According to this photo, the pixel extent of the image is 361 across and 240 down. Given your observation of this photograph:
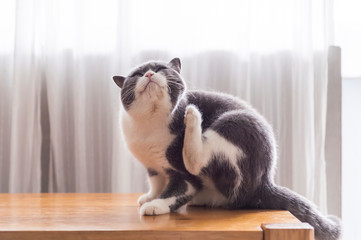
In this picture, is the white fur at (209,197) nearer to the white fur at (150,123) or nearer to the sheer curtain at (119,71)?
the white fur at (150,123)

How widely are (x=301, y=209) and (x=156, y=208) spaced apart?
29 cm

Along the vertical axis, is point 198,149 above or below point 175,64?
→ below

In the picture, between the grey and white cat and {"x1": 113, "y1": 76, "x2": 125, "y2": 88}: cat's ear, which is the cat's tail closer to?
the grey and white cat

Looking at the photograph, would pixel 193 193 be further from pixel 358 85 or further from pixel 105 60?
pixel 358 85

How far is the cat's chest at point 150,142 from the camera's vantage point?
90cm

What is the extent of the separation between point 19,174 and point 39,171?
65mm

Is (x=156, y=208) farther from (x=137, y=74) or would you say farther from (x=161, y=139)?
(x=137, y=74)

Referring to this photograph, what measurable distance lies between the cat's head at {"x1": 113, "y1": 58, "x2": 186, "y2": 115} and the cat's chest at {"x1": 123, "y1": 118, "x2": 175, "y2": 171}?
0.04 m

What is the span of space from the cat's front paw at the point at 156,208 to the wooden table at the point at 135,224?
0.02 meters

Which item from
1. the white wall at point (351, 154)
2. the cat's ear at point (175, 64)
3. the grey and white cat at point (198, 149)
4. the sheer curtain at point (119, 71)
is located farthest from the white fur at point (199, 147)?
the white wall at point (351, 154)

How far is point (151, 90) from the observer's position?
0.87m

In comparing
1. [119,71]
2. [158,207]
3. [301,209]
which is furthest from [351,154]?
[158,207]

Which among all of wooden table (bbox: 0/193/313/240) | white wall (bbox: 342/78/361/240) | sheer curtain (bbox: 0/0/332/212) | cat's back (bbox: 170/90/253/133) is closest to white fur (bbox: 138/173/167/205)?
wooden table (bbox: 0/193/313/240)

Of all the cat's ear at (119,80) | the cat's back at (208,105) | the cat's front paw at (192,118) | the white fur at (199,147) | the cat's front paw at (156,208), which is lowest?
the cat's front paw at (156,208)
